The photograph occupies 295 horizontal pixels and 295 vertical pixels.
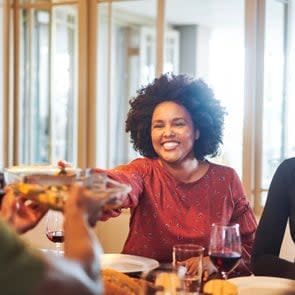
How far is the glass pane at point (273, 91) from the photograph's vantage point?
3254 mm

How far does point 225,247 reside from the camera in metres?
1.43

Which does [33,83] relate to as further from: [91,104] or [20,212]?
[20,212]

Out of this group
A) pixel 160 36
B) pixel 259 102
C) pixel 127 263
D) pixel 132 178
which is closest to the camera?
pixel 127 263

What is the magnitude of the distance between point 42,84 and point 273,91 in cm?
177

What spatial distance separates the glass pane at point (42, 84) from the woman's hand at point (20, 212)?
2637 mm

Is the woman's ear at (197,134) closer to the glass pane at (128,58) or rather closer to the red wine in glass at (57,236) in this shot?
the red wine in glass at (57,236)

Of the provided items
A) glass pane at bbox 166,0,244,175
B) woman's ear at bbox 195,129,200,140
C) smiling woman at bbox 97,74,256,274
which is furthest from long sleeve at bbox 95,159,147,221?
glass pane at bbox 166,0,244,175

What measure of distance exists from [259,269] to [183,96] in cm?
74

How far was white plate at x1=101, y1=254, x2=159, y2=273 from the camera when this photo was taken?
1599 millimetres

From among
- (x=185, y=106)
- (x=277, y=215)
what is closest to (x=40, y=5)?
(x=185, y=106)

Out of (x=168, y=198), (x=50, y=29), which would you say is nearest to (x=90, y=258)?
(x=168, y=198)

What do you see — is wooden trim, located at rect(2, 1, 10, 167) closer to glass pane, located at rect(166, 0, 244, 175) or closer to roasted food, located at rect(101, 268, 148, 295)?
glass pane, located at rect(166, 0, 244, 175)

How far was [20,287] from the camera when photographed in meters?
0.72

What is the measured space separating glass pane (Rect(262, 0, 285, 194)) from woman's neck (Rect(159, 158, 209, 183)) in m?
1.17
